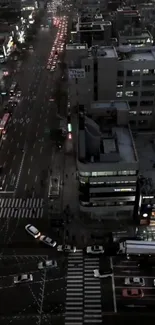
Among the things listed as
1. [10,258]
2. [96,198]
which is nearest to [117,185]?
[96,198]

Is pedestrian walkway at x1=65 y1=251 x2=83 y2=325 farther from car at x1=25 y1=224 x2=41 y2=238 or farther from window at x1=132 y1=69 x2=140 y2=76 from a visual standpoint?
window at x1=132 y1=69 x2=140 y2=76

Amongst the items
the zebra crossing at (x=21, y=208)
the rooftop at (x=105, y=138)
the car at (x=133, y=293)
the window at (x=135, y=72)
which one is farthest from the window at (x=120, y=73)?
the car at (x=133, y=293)

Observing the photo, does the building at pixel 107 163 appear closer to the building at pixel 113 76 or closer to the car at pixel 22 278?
the building at pixel 113 76

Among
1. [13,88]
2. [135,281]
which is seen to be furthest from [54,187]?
[13,88]

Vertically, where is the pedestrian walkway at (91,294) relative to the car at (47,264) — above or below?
below

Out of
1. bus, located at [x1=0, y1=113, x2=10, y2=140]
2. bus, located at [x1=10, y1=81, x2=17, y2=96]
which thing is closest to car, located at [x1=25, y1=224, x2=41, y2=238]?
bus, located at [x1=0, y1=113, x2=10, y2=140]

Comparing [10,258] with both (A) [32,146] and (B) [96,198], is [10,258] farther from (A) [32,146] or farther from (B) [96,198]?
(A) [32,146]

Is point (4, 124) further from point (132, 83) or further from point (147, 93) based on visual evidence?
point (147, 93)
